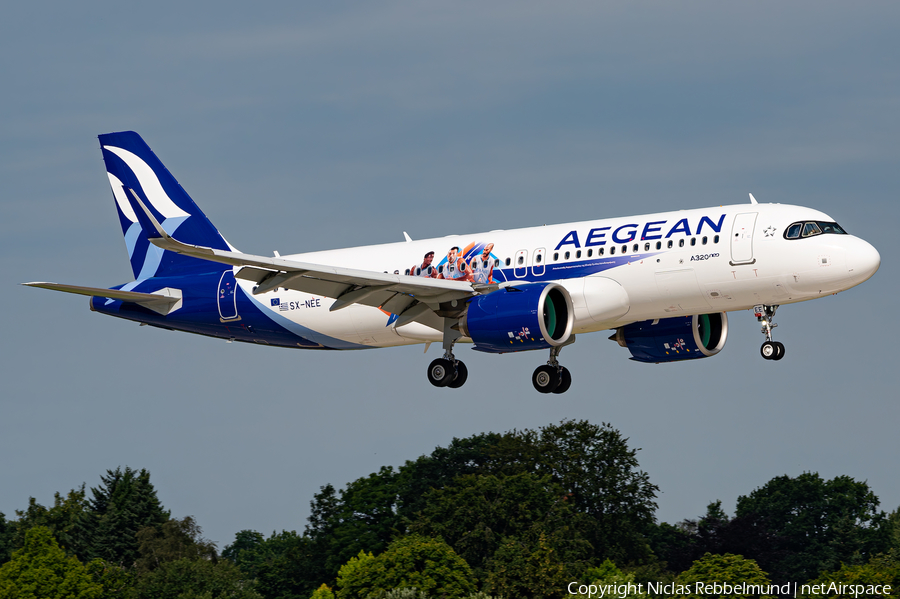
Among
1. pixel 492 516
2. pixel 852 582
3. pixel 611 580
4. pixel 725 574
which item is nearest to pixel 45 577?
pixel 492 516

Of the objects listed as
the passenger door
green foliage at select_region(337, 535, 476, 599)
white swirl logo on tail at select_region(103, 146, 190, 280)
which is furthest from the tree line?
the passenger door

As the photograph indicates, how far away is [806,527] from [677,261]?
3589 inches

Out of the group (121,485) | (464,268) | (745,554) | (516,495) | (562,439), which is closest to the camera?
(464,268)

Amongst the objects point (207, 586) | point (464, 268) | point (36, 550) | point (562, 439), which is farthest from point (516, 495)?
point (464, 268)

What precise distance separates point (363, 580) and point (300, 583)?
23.2 metres

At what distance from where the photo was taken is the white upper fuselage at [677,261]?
38969 millimetres

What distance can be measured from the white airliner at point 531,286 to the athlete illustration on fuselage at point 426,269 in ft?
0.19

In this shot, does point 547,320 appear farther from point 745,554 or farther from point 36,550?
point 745,554

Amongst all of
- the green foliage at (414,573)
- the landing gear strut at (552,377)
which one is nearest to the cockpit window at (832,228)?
the landing gear strut at (552,377)

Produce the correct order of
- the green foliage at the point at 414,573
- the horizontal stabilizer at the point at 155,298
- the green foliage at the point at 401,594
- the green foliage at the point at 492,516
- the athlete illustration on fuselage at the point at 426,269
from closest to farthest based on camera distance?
1. the athlete illustration on fuselage at the point at 426,269
2. the horizontal stabilizer at the point at 155,298
3. the green foliage at the point at 401,594
4. the green foliage at the point at 414,573
5. the green foliage at the point at 492,516

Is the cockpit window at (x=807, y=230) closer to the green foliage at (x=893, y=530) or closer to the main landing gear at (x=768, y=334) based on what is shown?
the main landing gear at (x=768, y=334)

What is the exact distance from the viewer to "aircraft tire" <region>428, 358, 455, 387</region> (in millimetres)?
43938

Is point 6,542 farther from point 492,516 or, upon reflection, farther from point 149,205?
point 149,205

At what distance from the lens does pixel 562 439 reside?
10575 cm
